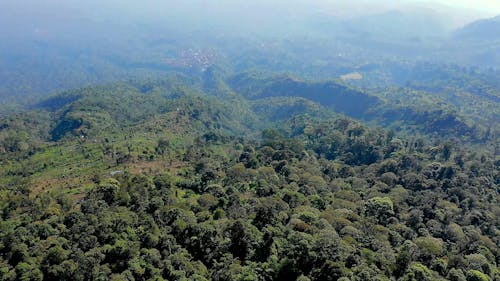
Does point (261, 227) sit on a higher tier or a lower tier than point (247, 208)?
Answer: higher

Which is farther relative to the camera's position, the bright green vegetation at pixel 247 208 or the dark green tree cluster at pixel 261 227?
the bright green vegetation at pixel 247 208

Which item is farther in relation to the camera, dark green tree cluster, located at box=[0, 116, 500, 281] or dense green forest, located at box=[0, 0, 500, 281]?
dense green forest, located at box=[0, 0, 500, 281]

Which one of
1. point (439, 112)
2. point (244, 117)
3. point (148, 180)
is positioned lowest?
point (244, 117)

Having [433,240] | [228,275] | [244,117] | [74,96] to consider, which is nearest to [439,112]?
[244,117]

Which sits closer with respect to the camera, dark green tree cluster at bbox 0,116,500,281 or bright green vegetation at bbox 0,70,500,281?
dark green tree cluster at bbox 0,116,500,281

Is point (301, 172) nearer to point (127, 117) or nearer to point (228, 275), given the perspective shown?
point (228, 275)

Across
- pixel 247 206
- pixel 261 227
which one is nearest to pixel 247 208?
pixel 247 206

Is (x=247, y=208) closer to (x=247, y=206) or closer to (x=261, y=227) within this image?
(x=247, y=206)

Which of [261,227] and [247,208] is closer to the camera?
[261,227]
